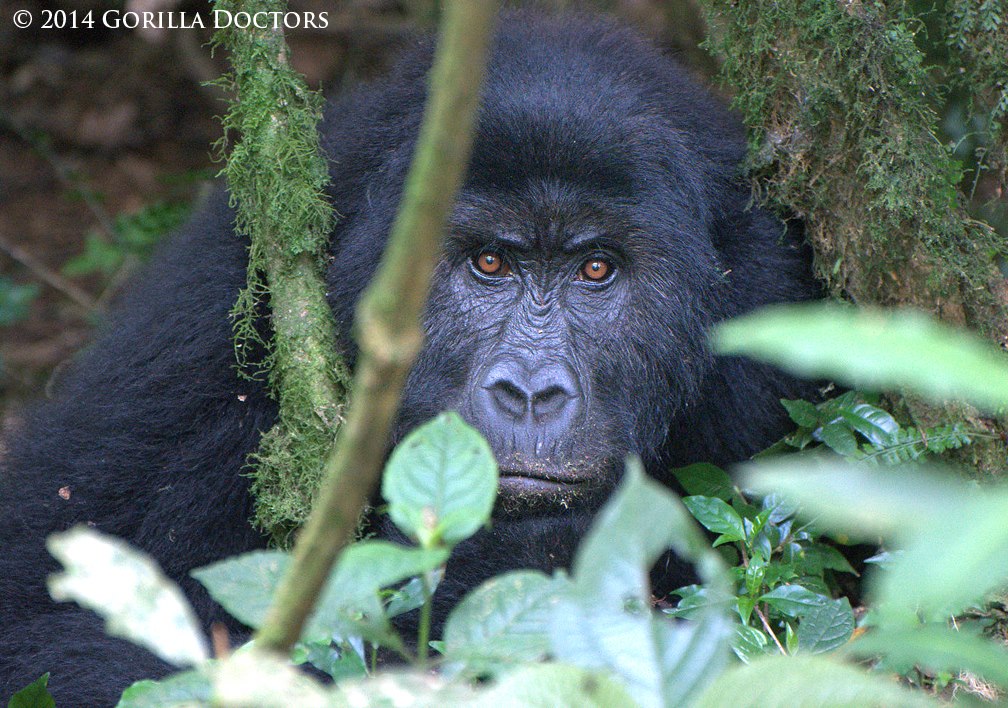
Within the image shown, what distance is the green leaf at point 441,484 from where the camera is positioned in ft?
4.48

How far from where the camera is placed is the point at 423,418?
3658mm

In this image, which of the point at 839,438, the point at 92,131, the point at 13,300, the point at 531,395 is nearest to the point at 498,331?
the point at 531,395

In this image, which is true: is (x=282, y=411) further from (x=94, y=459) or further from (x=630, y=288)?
(x=630, y=288)

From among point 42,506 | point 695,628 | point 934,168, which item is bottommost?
point 42,506

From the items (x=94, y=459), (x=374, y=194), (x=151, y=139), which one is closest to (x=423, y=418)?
(x=374, y=194)

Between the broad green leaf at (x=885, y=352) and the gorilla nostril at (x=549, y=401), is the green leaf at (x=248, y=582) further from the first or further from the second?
the gorilla nostril at (x=549, y=401)

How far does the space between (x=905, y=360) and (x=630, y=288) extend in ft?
9.59

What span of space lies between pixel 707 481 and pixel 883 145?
126 cm

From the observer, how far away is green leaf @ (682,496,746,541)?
9.53 ft

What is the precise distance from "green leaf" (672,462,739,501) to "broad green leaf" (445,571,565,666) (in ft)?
6.82

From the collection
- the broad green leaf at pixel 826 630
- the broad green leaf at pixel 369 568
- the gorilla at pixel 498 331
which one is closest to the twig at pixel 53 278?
the gorilla at pixel 498 331

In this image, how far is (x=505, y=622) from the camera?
145 centimetres

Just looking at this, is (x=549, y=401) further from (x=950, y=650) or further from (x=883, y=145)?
(x=950, y=650)

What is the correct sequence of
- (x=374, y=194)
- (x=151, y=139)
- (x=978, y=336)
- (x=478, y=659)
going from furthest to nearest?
(x=151, y=139), (x=374, y=194), (x=978, y=336), (x=478, y=659)
